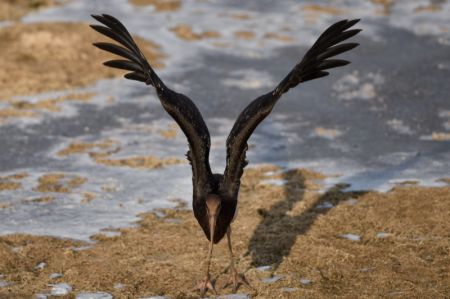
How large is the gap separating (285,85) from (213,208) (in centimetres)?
138

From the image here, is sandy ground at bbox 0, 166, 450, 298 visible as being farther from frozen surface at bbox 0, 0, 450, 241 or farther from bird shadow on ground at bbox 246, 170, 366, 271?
frozen surface at bbox 0, 0, 450, 241

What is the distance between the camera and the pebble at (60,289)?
7.00 m

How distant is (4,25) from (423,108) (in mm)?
11757

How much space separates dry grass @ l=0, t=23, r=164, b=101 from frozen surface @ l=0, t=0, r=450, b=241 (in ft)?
1.86

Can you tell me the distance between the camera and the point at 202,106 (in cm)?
1459

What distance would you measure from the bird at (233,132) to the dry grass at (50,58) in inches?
343

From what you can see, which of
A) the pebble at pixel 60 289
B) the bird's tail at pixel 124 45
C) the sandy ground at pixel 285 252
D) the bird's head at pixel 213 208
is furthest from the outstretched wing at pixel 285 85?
the pebble at pixel 60 289

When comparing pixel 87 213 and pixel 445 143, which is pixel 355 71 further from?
pixel 87 213

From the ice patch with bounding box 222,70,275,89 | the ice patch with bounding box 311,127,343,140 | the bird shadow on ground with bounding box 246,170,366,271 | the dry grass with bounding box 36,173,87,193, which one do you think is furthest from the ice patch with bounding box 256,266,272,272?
the ice patch with bounding box 222,70,275,89

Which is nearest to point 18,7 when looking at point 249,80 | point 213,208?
point 249,80

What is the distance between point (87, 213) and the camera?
9.49m

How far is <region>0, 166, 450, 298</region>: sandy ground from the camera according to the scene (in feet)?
23.1

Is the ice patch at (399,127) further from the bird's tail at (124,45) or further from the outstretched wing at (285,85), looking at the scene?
the bird's tail at (124,45)

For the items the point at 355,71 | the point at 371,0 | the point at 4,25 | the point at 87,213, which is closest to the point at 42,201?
the point at 87,213
